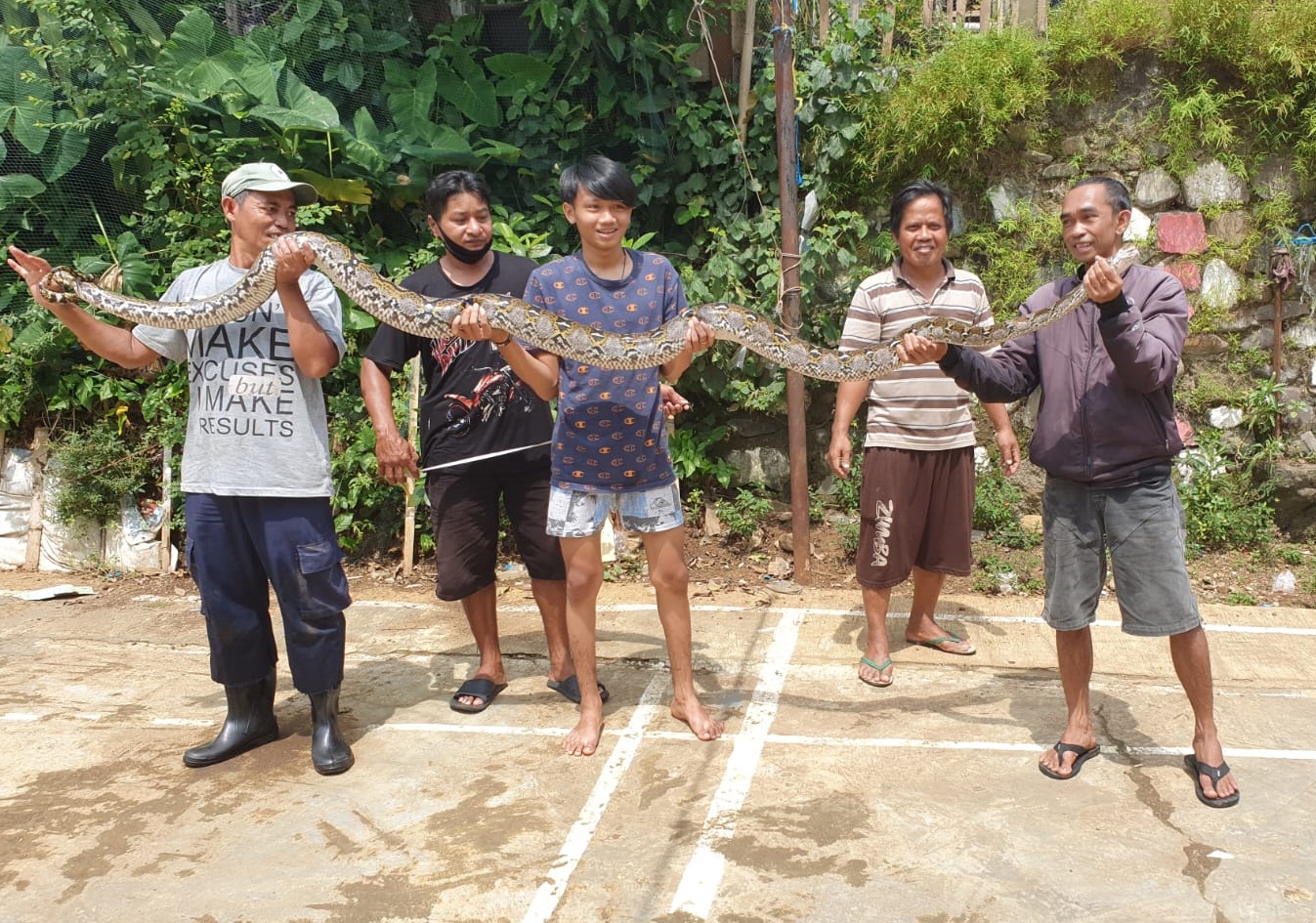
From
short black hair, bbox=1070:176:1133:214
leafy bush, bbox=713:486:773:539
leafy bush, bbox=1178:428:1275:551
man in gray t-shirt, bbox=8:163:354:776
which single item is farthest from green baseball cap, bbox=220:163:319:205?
leafy bush, bbox=1178:428:1275:551

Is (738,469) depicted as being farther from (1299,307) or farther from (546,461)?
(1299,307)

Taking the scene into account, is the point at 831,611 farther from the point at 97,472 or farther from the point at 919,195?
the point at 97,472

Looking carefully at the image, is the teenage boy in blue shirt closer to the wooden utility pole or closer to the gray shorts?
the gray shorts

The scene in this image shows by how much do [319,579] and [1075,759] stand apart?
3.31m

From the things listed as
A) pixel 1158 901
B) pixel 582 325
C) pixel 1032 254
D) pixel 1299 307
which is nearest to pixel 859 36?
pixel 1032 254

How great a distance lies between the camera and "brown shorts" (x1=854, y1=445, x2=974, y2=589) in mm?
5168

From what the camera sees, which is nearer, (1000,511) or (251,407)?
(251,407)

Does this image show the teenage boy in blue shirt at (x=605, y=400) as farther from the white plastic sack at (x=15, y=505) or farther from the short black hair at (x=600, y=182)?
the white plastic sack at (x=15, y=505)

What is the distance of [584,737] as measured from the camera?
14.4 ft

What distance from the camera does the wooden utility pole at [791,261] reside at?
6559 millimetres

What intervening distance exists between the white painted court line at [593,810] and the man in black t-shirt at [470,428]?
0.41m

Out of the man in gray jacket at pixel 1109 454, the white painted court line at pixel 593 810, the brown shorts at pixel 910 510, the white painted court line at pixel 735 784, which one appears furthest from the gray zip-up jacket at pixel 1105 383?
the white painted court line at pixel 593 810

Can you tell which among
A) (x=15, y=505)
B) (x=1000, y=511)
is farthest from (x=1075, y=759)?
(x=15, y=505)

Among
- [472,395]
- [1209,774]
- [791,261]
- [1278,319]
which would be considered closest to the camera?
[1209,774]
